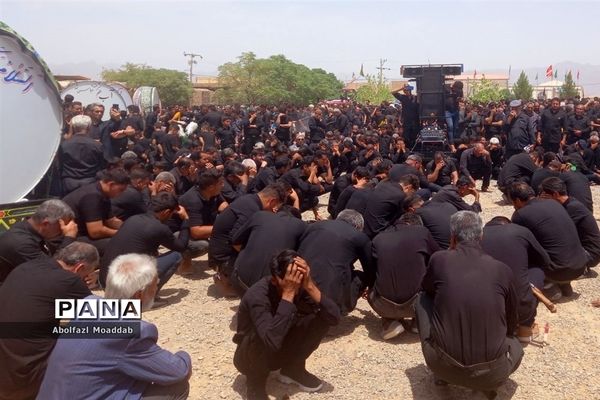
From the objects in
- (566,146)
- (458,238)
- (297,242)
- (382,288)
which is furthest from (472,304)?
(566,146)

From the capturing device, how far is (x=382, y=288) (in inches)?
191

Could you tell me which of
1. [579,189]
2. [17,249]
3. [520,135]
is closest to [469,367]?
[17,249]

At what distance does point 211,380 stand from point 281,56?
230 ft

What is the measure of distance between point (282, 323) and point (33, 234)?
2.35 metres

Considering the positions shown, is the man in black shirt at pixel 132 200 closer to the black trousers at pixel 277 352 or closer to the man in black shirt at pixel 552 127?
the black trousers at pixel 277 352

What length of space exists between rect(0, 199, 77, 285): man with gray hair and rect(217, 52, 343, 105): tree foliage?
180 ft

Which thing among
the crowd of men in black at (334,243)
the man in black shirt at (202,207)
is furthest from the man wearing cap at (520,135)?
the man in black shirt at (202,207)

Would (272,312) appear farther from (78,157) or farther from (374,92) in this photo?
(374,92)

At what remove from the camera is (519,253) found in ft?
15.3

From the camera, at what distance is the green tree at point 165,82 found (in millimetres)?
59000

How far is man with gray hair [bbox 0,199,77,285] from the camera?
166 inches

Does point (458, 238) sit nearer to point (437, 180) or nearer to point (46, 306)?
point (46, 306)

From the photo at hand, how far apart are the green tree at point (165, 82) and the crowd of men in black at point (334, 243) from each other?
5007cm

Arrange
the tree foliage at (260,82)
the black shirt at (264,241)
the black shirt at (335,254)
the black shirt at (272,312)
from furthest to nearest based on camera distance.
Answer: the tree foliage at (260,82), the black shirt at (264,241), the black shirt at (335,254), the black shirt at (272,312)
